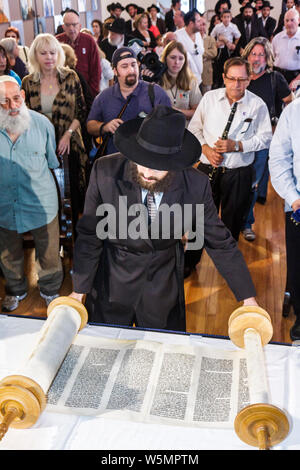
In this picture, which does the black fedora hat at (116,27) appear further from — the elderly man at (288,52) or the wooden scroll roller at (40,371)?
the wooden scroll roller at (40,371)

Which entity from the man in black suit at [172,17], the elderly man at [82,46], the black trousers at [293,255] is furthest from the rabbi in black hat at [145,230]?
the man in black suit at [172,17]

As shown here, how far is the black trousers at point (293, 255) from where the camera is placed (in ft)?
8.80

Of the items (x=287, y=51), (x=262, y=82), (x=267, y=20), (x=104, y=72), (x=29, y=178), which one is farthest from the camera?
(x=267, y=20)

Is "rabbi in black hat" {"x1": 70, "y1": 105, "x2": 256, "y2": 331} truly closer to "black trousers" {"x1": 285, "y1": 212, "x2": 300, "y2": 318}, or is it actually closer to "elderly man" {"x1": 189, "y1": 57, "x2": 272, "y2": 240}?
"black trousers" {"x1": 285, "y1": 212, "x2": 300, "y2": 318}

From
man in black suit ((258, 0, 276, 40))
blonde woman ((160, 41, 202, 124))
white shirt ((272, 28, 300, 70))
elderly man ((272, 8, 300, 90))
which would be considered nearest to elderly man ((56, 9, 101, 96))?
blonde woman ((160, 41, 202, 124))

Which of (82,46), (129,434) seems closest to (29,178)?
(129,434)

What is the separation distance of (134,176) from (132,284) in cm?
45

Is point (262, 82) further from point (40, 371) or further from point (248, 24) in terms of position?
point (248, 24)

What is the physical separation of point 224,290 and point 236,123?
120 centimetres

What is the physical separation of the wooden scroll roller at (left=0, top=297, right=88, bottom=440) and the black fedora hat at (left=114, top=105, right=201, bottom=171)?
0.54 m

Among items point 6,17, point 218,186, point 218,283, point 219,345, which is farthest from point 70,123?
point 6,17

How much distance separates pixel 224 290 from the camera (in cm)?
358

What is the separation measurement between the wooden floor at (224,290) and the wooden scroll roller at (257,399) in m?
1.51

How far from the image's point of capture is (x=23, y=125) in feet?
9.25
